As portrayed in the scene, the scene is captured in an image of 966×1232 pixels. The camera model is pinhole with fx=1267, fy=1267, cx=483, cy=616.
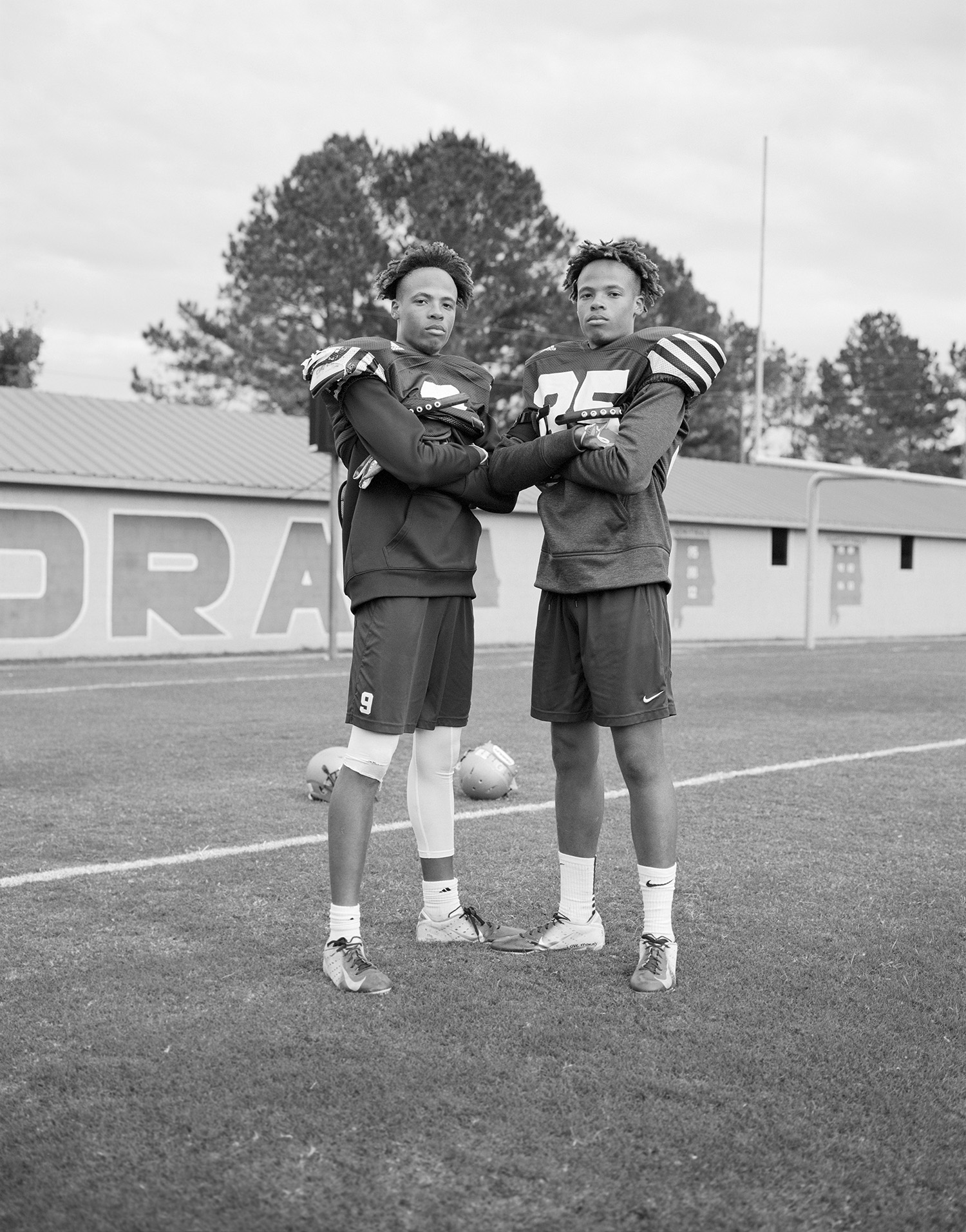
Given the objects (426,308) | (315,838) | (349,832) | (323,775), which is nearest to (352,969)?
(349,832)

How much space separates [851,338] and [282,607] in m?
45.7

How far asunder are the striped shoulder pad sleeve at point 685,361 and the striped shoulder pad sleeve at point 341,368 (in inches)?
29.7

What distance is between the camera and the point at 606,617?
350 cm

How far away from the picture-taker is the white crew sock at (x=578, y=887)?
3688mm

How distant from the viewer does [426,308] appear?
11.9 feet

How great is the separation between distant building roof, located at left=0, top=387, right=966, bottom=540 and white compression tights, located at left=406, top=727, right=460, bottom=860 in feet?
34.9

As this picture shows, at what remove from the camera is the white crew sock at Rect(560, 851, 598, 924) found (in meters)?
3.69

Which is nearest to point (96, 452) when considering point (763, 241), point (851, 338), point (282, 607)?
point (282, 607)

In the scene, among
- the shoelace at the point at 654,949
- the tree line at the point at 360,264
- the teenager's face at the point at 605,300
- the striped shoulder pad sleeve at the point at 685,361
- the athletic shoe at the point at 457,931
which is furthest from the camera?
the tree line at the point at 360,264

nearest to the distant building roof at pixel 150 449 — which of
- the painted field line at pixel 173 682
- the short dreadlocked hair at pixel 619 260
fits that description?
the painted field line at pixel 173 682

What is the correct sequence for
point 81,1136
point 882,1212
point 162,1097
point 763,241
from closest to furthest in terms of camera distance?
point 882,1212, point 81,1136, point 162,1097, point 763,241

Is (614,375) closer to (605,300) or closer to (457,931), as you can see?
(605,300)

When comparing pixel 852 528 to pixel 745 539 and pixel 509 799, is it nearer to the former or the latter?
pixel 745 539

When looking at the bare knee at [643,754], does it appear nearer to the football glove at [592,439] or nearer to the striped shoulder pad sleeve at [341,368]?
the football glove at [592,439]
